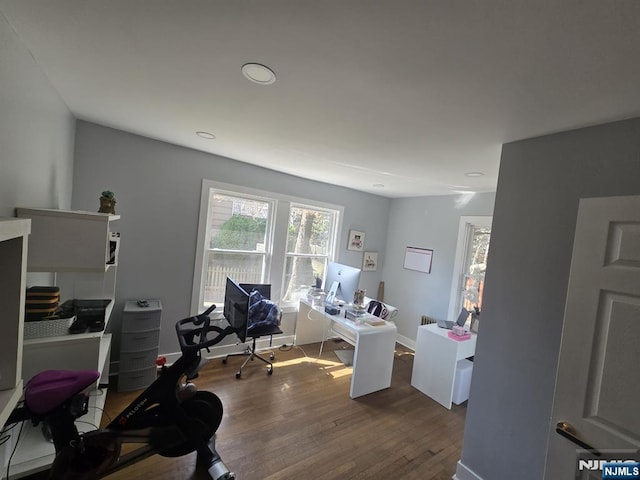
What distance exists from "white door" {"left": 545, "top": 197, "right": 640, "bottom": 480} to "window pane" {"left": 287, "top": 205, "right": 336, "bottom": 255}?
307 cm

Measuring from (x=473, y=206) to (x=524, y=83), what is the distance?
276cm

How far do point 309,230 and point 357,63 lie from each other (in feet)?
9.84

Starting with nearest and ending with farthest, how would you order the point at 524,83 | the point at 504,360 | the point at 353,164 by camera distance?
the point at 524,83, the point at 504,360, the point at 353,164

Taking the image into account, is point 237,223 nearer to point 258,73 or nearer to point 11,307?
point 258,73

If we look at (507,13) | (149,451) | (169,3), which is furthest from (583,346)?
(149,451)

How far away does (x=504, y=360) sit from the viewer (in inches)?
67.2

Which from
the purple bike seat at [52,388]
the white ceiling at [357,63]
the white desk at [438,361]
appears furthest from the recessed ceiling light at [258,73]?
the white desk at [438,361]

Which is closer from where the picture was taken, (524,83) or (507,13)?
(507,13)

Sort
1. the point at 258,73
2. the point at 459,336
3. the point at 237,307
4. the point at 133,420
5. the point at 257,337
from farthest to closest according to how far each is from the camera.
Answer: the point at 257,337 < the point at 459,336 < the point at 237,307 < the point at 133,420 < the point at 258,73

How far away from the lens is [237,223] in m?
3.39

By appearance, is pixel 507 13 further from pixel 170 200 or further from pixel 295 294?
pixel 295 294

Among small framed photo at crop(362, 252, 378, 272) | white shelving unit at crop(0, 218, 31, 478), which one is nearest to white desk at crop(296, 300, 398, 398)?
small framed photo at crop(362, 252, 378, 272)

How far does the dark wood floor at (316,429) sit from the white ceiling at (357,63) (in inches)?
95.8

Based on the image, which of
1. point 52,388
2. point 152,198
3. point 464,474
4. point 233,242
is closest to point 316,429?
point 464,474
